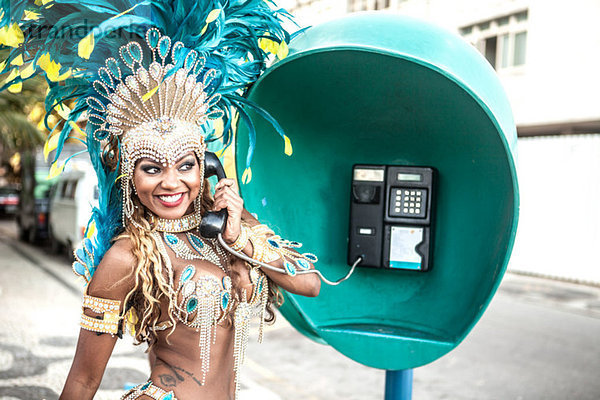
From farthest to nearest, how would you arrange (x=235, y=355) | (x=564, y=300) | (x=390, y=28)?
(x=564, y=300) < (x=390, y=28) < (x=235, y=355)

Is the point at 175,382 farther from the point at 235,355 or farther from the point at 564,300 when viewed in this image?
the point at 564,300

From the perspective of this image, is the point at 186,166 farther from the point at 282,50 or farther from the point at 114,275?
the point at 282,50

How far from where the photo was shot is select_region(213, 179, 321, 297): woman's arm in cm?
148

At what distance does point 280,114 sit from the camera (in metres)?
2.21

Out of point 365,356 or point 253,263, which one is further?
point 365,356

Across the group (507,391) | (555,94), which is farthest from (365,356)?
(555,94)

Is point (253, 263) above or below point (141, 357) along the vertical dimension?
above

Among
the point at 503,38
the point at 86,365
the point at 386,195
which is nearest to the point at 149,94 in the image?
the point at 86,365

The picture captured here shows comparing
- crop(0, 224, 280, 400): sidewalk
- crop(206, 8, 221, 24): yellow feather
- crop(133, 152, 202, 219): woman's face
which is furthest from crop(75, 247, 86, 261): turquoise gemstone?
crop(0, 224, 280, 400): sidewalk

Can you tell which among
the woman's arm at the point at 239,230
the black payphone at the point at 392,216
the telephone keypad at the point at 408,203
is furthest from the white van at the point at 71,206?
the woman's arm at the point at 239,230

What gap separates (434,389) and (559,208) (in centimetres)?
676

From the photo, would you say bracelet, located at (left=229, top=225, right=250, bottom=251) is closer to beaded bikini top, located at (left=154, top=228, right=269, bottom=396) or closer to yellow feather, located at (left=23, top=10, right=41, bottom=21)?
beaded bikini top, located at (left=154, top=228, right=269, bottom=396)

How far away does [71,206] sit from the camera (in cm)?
779

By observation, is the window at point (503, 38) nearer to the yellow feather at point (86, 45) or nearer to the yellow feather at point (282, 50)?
the yellow feather at point (282, 50)
